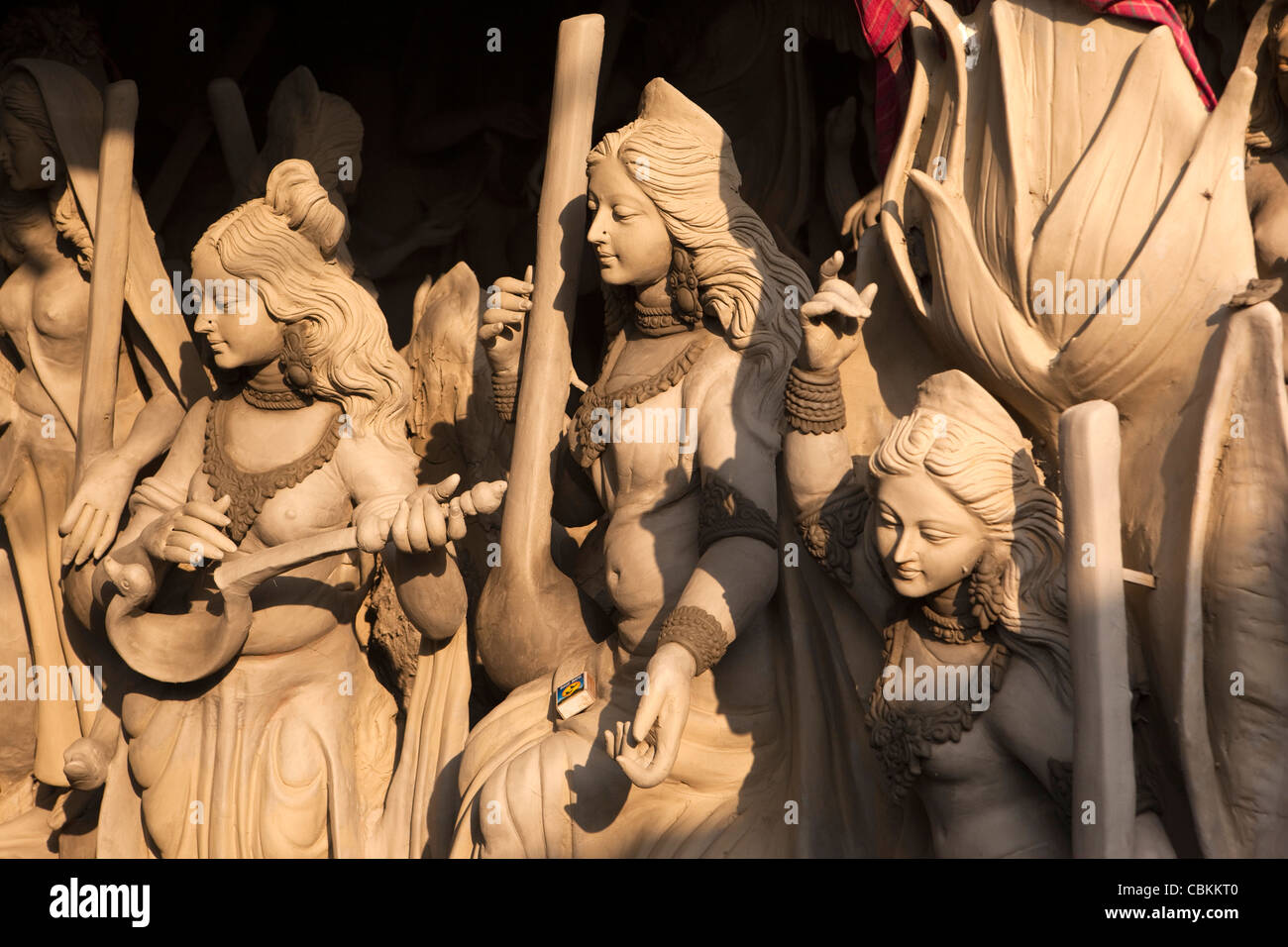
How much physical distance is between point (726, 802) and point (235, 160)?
2.54 metres

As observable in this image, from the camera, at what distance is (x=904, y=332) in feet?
14.8

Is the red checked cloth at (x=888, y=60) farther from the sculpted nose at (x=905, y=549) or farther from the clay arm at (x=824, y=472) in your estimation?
the sculpted nose at (x=905, y=549)

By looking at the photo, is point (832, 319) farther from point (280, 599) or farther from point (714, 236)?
point (280, 599)

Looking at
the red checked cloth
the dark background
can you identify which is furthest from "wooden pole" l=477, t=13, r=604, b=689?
the dark background

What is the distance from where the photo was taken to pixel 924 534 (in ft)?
12.8

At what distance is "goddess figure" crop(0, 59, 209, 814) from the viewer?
5488 millimetres

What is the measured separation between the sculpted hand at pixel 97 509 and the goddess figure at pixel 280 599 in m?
0.14

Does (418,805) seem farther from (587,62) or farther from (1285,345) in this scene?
(1285,345)

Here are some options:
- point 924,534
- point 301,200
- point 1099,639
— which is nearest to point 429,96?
point 301,200

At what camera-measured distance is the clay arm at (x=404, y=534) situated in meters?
4.61

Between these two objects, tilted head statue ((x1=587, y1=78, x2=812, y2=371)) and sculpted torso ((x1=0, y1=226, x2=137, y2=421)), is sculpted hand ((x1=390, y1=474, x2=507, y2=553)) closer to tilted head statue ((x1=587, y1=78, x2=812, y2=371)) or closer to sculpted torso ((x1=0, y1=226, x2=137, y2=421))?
tilted head statue ((x1=587, y1=78, x2=812, y2=371))

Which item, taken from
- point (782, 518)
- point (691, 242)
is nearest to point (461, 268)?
point (691, 242)

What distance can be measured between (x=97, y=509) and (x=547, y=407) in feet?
4.43

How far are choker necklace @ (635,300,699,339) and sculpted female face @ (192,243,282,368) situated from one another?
977 mm
